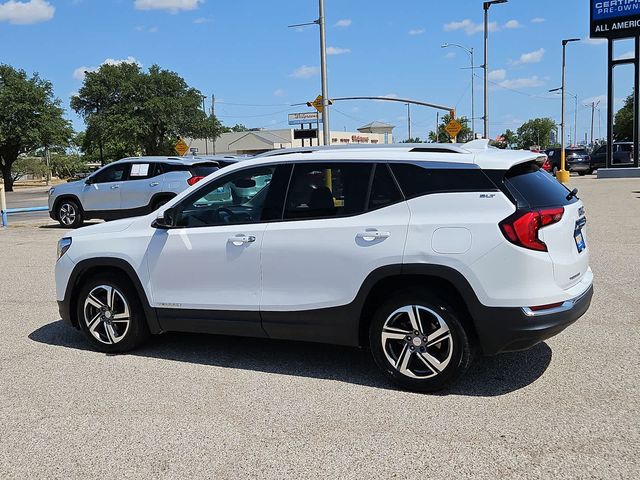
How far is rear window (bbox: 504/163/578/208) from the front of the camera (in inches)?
173

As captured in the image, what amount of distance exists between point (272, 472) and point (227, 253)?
204 cm

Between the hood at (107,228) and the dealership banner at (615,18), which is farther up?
the dealership banner at (615,18)

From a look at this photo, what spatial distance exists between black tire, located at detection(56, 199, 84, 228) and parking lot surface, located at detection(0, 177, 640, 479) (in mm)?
10962

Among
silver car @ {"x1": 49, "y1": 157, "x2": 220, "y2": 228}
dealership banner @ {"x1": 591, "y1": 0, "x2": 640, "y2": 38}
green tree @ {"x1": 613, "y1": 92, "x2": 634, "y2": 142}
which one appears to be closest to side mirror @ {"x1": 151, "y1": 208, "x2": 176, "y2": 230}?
silver car @ {"x1": 49, "y1": 157, "x2": 220, "y2": 228}

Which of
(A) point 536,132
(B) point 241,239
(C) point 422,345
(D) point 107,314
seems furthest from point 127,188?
(A) point 536,132

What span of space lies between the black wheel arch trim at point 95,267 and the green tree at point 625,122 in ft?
274

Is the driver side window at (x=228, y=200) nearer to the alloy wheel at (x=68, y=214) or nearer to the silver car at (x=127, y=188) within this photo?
the silver car at (x=127, y=188)

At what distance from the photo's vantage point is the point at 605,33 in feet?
118

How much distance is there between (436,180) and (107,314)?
10.4 ft

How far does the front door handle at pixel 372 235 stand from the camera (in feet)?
15.0

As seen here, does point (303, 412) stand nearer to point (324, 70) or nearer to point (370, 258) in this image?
point (370, 258)

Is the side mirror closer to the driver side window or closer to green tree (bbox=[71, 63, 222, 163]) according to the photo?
the driver side window

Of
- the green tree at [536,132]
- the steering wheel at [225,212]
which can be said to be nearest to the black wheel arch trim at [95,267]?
the steering wheel at [225,212]

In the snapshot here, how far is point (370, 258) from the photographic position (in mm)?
4586
